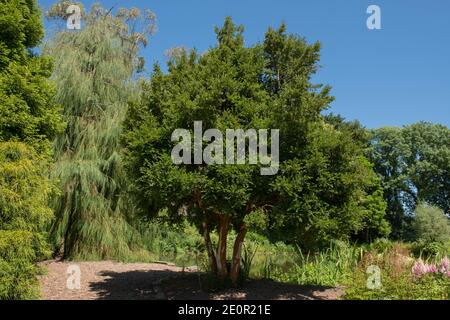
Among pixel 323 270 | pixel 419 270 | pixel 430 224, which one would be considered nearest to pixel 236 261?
pixel 323 270

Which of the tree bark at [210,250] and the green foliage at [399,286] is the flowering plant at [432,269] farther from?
the tree bark at [210,250]

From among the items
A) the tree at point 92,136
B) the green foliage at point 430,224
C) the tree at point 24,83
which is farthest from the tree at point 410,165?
the tree at point 24,83

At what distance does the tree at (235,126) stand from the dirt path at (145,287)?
674 mm

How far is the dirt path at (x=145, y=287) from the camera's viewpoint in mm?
7812

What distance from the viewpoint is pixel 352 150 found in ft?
24.3

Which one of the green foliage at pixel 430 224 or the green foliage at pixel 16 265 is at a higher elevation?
the green foliage at pixel 430 224

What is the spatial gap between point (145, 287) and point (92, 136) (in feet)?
17.6

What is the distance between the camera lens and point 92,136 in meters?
12.5

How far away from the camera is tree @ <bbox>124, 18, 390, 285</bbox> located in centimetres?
699

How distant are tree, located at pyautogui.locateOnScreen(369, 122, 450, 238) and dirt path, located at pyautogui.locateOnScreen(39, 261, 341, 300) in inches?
1153

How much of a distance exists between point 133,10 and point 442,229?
25.0 m

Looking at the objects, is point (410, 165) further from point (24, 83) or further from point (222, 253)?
point (24, 83)

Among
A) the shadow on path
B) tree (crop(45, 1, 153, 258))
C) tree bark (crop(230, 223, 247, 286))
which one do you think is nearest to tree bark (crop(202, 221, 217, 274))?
the shadow on path
